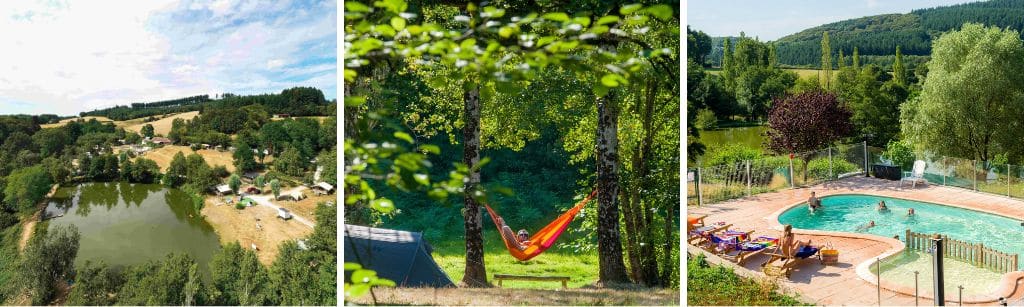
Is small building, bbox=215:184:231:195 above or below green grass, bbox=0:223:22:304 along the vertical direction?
above

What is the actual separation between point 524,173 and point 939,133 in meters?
6.43

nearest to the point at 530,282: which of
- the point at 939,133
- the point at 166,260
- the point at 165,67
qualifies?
the point at 166,260

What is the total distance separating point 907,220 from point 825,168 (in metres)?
1.69

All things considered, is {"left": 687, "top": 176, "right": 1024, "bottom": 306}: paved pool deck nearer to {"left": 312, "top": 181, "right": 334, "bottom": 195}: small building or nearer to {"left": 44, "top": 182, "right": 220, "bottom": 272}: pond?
{"left": 312, "top": 181, "right": 334, "bottom": 195}: small building

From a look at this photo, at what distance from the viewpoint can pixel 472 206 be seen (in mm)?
4223

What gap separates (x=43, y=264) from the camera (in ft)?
16.5

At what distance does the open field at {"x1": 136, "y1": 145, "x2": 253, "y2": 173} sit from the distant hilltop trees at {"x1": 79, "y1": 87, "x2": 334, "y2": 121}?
0.26 m

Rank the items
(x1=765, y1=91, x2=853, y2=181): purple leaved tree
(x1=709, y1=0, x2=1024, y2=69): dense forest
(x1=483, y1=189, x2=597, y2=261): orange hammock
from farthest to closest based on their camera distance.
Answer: (x1=765, y1=91, x2=853, y2=181): purple leaved tree
(x1=709, y1=0, x2=1024, y2=69): dense forest
(x1=483, y1=189, x2=597, y2=261): orange hammock

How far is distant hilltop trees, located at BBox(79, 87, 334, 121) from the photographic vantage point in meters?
4.77

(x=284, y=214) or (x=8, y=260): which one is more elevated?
(x=284, y=214)

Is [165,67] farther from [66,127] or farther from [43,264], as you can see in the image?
[43,264]

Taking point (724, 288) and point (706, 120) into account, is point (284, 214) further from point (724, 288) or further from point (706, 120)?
point (706, 120)

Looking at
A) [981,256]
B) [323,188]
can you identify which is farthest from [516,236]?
[981,256]

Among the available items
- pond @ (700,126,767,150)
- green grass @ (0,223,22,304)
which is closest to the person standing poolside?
pond @ (700,126,767,150)
